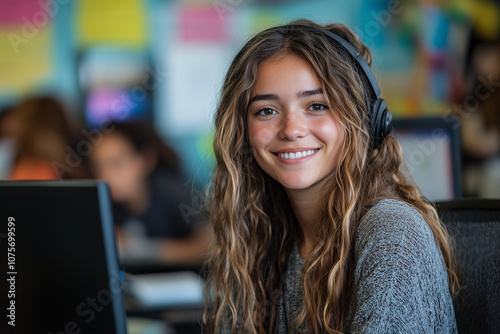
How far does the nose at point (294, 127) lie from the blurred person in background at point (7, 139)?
2.71m

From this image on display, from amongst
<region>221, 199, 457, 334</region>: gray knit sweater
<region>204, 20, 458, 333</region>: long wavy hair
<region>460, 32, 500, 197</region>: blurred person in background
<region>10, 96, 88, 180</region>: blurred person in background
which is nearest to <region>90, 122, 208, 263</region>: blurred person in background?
<region>10, 96, 88, 180</region>: blurred person in background

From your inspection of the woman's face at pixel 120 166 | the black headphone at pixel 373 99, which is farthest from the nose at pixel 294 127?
the woman's face at pixel 120 166

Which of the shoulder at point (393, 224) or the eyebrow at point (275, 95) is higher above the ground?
the eyebrow at point (275, 95)

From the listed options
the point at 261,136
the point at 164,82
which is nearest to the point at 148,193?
the point at 164,82

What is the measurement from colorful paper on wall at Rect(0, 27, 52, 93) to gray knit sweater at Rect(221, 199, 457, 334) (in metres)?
2.91

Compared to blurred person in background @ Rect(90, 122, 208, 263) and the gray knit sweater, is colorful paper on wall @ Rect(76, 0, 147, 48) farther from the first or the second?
the gray knit sweater

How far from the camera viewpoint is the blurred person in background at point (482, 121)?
137 inches

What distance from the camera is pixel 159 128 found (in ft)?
11.9

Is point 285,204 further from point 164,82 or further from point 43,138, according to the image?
point 43,138

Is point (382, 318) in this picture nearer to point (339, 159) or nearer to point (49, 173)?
point (339, 159)

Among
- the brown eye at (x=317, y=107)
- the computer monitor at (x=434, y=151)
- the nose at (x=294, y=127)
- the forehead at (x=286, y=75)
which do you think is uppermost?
the forehead at (x=286, y=75)

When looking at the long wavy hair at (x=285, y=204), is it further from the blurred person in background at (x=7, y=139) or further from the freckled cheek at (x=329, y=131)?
the blurred person in background at (x=7, y=139)

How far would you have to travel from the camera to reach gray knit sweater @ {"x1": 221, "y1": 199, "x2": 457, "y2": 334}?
982mm

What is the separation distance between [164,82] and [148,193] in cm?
68
